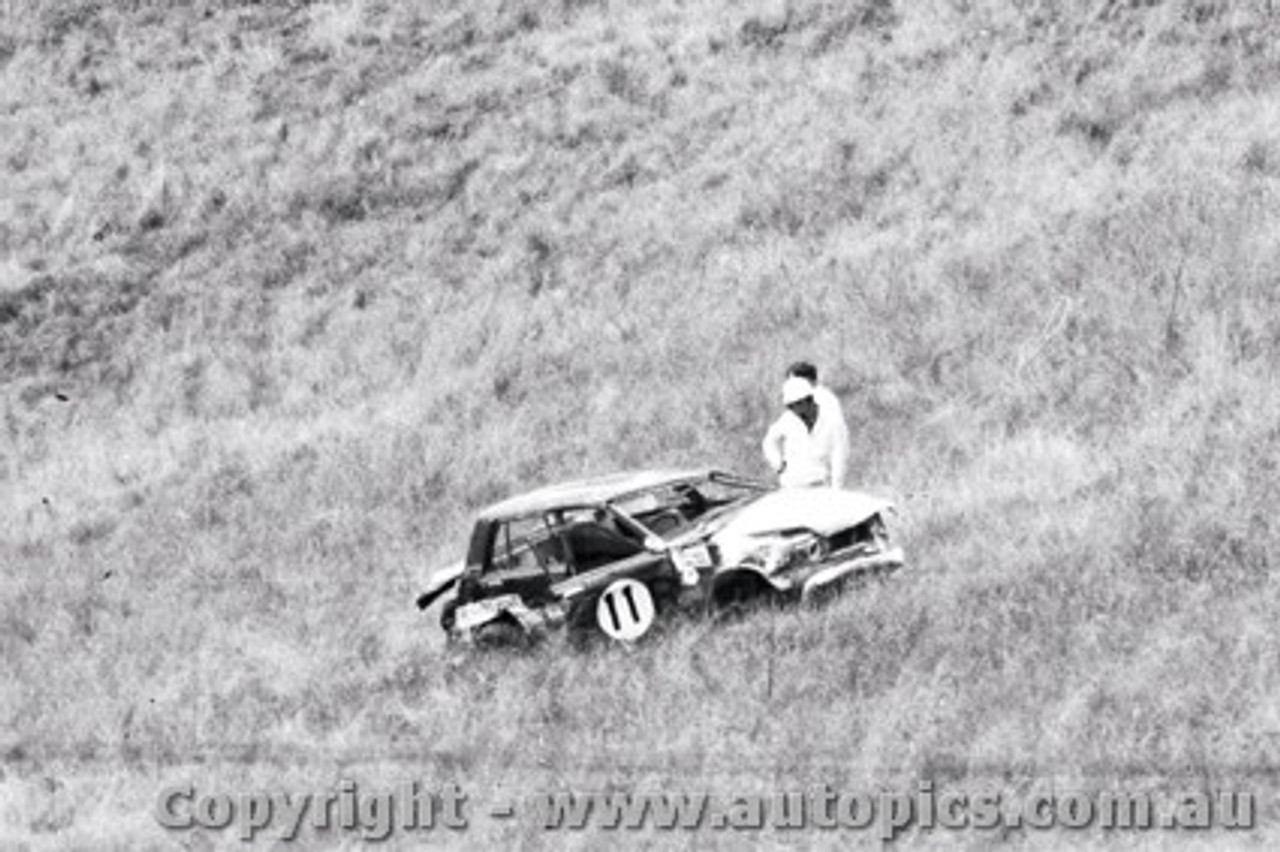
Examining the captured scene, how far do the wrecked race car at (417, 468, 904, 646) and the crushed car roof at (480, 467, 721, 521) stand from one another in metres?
0.01

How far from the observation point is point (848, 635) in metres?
11.7

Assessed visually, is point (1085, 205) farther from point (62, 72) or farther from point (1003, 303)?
point (62, 72)

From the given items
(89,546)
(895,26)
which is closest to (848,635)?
(89,546)

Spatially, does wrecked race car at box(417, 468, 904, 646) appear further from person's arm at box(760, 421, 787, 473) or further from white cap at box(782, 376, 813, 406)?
white cap at box(782, 376, 813, 406)

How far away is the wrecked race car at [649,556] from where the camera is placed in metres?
12.4

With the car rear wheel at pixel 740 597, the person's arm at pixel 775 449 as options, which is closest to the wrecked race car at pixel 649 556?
the car rear wheel at pixel 740 597

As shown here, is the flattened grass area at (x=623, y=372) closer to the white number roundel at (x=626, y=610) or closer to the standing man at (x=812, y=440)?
the white number roundel at (x=626, y=610)

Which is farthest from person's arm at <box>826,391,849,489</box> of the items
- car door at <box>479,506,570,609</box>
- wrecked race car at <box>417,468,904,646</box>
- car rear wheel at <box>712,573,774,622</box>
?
car door at <box>479,506,570,609</box>

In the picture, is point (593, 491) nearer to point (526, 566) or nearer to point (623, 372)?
point (526, 566)

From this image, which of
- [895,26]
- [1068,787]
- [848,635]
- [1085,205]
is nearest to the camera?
[1068,787]

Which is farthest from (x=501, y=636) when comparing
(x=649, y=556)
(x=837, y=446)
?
(x=837, y=446)

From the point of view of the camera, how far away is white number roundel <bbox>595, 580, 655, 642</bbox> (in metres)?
12.4

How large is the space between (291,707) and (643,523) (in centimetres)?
251

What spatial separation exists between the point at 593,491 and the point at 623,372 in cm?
730
